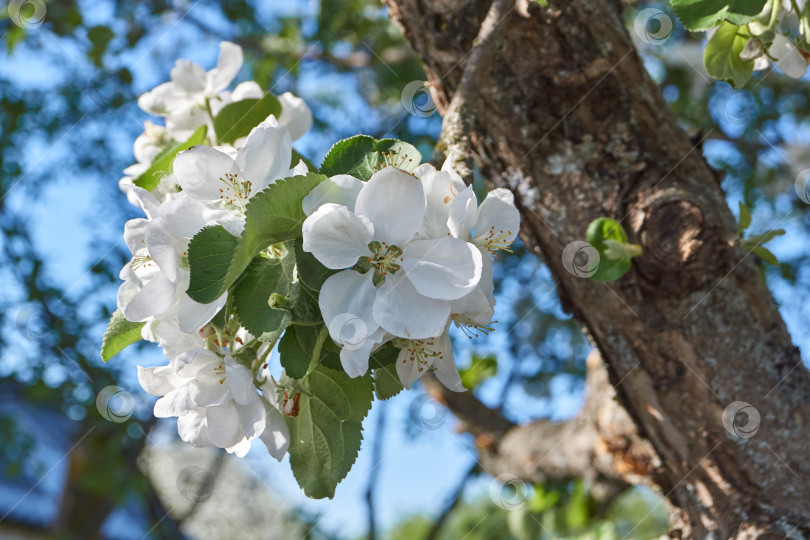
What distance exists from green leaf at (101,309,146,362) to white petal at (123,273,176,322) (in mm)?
93

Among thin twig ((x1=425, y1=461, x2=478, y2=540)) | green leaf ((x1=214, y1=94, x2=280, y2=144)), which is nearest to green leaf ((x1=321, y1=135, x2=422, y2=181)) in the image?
green leaf ((x1=214, y1=94, x2=280, y2=144))

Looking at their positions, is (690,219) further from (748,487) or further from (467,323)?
(467,323)

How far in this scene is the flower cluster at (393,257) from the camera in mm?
628

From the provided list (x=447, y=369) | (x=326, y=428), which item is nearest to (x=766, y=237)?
(x=447, y=369)

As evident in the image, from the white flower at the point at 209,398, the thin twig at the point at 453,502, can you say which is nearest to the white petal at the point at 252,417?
the white flower at the point at 209,398

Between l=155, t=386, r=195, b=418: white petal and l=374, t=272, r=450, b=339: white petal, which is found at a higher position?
l=374, t=272, r=450, b=339: white petal

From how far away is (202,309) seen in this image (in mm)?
670

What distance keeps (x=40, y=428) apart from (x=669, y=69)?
27.5 ft

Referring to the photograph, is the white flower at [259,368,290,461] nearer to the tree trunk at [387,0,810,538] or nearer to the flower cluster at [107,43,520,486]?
the flower cluster at [107,43,520,486]

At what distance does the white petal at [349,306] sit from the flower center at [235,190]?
0.46 feet

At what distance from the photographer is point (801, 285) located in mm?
3207

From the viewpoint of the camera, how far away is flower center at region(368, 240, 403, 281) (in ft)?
2.15

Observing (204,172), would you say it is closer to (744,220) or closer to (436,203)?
(436,203)

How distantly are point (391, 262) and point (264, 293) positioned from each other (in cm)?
12
